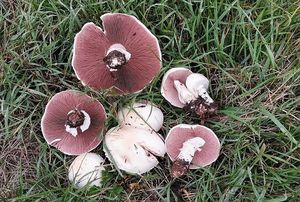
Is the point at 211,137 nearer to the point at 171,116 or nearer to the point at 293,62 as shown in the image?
the point at 171,116

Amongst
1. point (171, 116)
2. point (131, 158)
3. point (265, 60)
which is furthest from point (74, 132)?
point (265, 60)

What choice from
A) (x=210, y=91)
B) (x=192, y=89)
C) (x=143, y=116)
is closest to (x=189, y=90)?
(x=192, y=89)

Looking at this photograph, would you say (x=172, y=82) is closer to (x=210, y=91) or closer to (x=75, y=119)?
(x=210, y=91)

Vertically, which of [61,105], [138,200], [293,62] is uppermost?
[293,62]

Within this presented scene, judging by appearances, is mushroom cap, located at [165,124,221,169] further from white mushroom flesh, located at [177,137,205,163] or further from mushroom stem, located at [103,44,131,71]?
mushroom stem, located at [103,44,131,71]

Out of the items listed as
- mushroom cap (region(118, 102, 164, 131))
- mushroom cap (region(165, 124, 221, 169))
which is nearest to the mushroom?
mushroom cap (region(118, 102, 164, 131))

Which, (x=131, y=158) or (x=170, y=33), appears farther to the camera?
(x=170, y=33)
